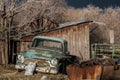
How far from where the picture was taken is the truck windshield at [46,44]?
15855mm

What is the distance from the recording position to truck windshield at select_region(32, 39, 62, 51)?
52.0 feet

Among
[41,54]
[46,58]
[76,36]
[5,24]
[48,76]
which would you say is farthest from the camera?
[76,36]

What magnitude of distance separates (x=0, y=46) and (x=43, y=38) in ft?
18.5

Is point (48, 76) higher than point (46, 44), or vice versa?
point (46, 44)

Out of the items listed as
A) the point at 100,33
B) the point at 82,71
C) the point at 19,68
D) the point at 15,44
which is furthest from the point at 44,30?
the point at 100,33

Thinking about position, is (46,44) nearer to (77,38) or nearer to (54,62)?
(54,62)

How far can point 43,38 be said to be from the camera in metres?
16.1

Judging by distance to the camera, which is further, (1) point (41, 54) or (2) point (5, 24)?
(2) point (5, 24)

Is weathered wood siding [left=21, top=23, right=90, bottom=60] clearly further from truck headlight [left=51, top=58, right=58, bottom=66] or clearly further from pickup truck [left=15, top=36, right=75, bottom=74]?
truck headlight [left=51, top=58, right=58, bottom=66]

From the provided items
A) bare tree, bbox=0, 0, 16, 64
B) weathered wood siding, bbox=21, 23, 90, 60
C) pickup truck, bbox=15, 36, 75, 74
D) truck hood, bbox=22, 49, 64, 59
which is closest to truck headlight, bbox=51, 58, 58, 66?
pickup truck, bbox=15, 36, 75, 74

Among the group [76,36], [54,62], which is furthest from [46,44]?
[76,36]

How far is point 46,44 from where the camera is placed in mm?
15992

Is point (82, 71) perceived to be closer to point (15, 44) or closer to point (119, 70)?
point (119, 70)

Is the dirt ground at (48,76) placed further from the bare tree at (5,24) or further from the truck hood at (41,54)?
the bare tree at (5,24)
